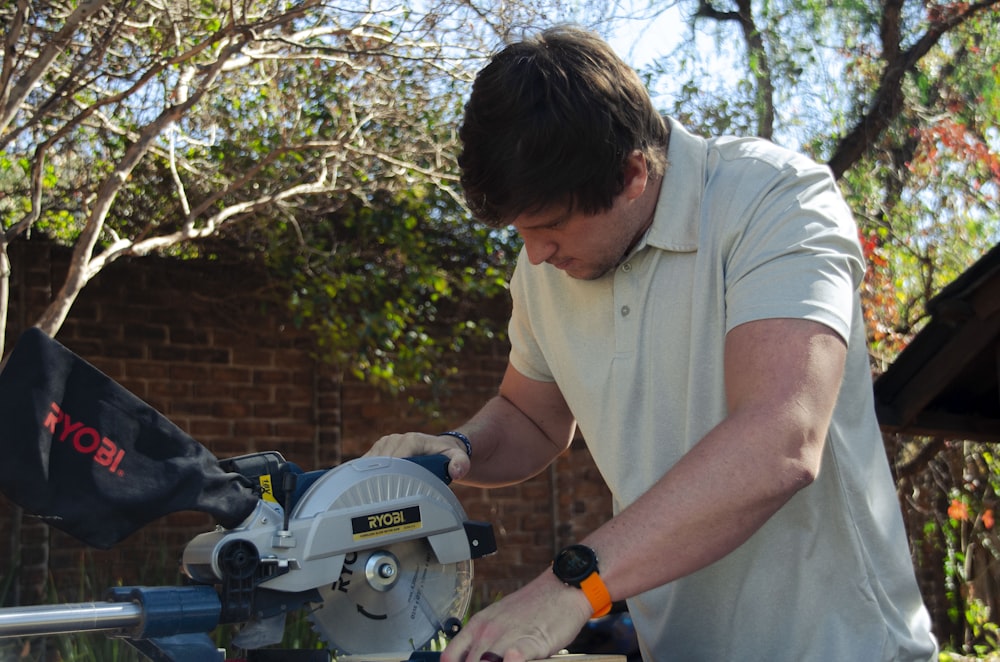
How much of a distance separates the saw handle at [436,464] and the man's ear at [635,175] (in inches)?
21.7

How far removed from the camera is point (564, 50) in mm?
1753

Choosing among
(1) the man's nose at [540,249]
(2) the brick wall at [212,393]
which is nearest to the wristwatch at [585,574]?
(1) the man's nose at [540,249]

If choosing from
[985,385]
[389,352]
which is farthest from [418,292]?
[985,385]

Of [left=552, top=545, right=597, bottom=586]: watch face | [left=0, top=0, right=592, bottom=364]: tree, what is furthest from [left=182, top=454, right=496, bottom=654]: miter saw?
[left=0, top=0, right=592, bottom=364]: tree

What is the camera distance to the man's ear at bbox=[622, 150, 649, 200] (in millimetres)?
1771

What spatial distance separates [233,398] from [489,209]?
5.50 meters

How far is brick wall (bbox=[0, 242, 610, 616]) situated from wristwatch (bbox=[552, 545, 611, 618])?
4816 mm

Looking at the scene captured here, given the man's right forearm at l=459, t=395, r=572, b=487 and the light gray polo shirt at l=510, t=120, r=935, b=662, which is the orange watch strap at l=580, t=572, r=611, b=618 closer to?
the light gray polo shirt at l=510, t=120, r=935, b=662

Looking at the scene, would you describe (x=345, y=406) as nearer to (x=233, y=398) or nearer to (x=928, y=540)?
(x=233, y=398)

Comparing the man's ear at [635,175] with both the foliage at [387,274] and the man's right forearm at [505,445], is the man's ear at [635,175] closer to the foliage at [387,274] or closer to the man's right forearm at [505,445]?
the man's right forearm at [505,445]

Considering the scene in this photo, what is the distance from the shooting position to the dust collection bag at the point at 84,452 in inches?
54.2

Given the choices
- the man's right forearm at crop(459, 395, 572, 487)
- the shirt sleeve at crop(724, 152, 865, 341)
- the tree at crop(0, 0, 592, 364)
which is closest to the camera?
the shirt sleeve at crop(724, 152, 865, 341)

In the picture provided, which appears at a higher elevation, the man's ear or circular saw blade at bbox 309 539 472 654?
the man's ear

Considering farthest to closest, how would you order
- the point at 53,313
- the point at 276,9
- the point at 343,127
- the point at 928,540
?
the point at 928,540 → the point at 343,127 → the point at 276,9 → the point at 53,313
